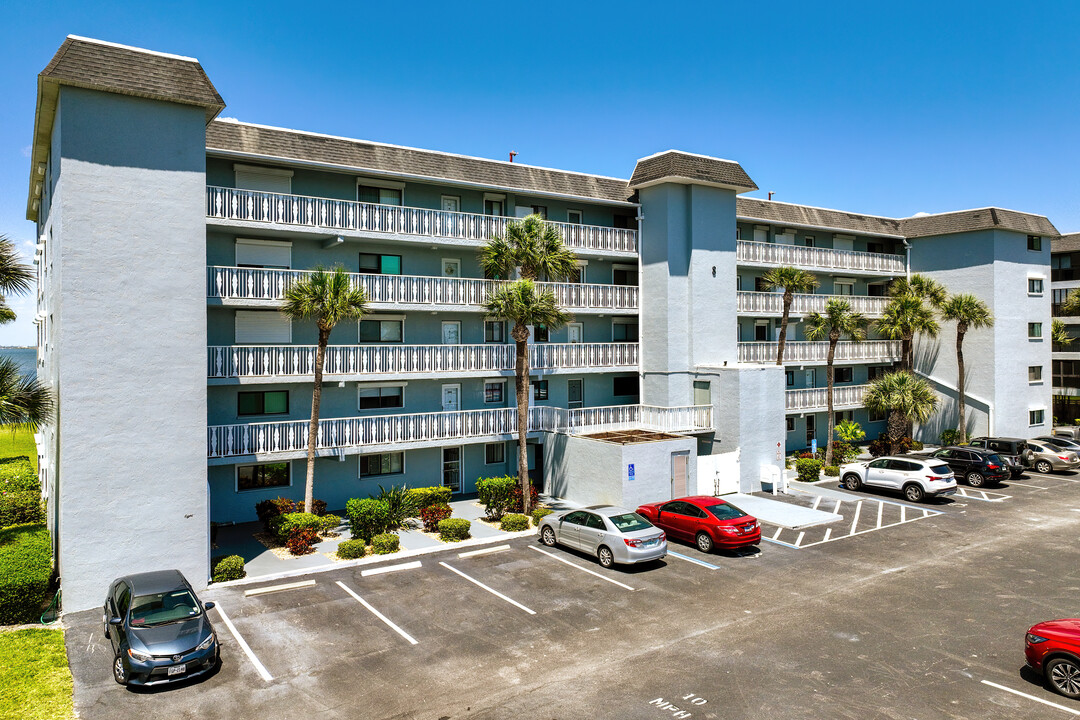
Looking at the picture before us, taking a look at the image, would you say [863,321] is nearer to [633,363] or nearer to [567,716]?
[633,363]

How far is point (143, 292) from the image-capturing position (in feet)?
58.2

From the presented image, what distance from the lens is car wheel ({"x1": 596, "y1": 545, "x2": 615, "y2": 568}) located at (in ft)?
63.4

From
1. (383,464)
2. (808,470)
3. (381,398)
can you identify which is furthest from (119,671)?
(808,470)

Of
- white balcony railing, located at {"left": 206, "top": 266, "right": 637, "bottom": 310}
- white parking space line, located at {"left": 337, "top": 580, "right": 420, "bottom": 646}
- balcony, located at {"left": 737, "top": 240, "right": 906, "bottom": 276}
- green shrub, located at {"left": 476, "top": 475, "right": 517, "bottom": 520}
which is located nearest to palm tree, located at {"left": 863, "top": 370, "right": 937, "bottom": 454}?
balcony, located at {"left": 737, "top": 240, "right": 906, "bottom": 276}

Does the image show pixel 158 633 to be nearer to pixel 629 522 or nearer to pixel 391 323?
pixel 629 522

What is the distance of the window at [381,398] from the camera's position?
1042 inches

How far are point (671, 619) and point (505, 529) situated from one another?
343 inches

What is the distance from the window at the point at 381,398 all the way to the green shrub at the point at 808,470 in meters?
19.0

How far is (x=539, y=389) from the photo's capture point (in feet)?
101

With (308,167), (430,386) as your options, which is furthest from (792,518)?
(308,167)

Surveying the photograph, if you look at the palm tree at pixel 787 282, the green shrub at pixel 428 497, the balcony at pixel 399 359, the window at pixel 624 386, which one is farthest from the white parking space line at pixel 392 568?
the palm tree at pixel 787 282

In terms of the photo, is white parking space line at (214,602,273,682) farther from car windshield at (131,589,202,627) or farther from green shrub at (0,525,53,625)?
green shrub at (0,525,53,625)

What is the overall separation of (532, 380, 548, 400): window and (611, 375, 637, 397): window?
387 cm

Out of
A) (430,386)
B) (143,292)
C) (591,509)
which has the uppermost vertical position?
(143,292)
